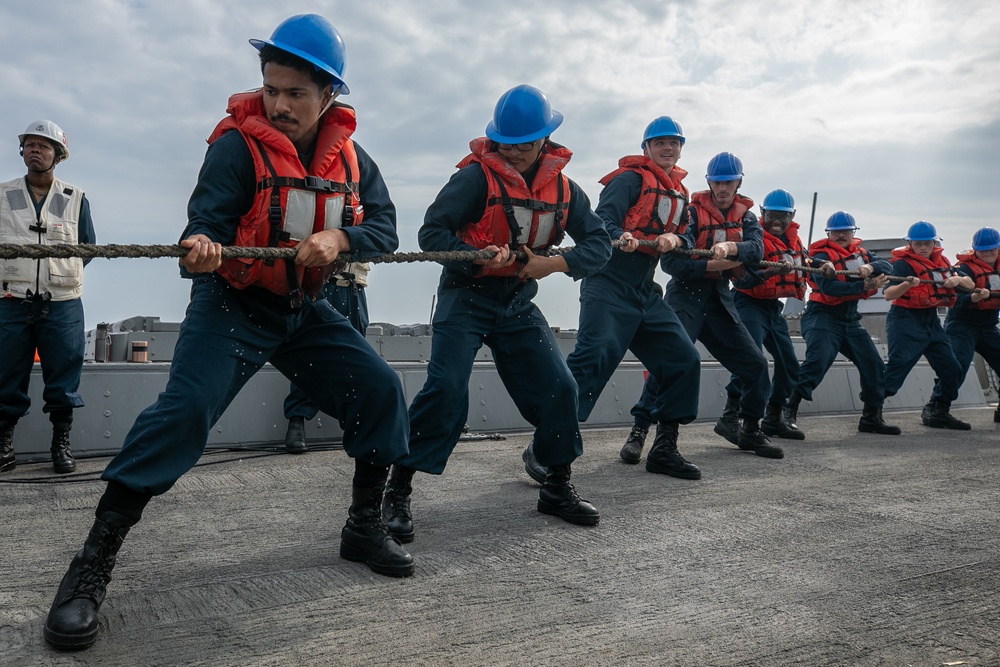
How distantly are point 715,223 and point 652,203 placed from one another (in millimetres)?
1249

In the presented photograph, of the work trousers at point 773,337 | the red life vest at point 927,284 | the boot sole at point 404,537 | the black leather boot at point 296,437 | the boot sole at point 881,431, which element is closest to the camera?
the boot sole at point 404,537

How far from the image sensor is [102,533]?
2816mm

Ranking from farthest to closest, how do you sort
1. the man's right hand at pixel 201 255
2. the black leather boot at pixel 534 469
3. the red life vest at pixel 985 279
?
the red life vest at pixel 985 279 < the black leather boot at pixel 534 469 < the man's right hand at pixel 201 255

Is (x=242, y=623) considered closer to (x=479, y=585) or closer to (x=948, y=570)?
(x=479, y=585)

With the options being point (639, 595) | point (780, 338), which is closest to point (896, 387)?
point (780, 338)

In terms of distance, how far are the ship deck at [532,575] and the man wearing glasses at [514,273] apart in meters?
0.46

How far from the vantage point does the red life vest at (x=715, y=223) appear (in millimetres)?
6934

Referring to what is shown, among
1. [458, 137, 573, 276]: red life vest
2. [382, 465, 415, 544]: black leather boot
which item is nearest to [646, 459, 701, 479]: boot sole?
[458, 137, 573, 276]: red life vest

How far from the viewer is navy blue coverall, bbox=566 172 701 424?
545 cm

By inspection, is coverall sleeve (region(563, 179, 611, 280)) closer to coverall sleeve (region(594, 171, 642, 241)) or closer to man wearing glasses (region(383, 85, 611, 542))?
man wearing glasses (region(383, 85, 611, 542))

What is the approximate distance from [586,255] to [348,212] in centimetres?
157

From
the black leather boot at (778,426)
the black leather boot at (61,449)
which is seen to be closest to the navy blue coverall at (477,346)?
the black leather boot at (61,449)

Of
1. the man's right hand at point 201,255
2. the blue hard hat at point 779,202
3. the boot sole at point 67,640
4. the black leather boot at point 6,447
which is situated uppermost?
the blue hard hat at point 779,202

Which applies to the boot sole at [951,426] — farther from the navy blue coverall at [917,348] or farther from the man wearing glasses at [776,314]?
the man wearing glasses at [776,314]
